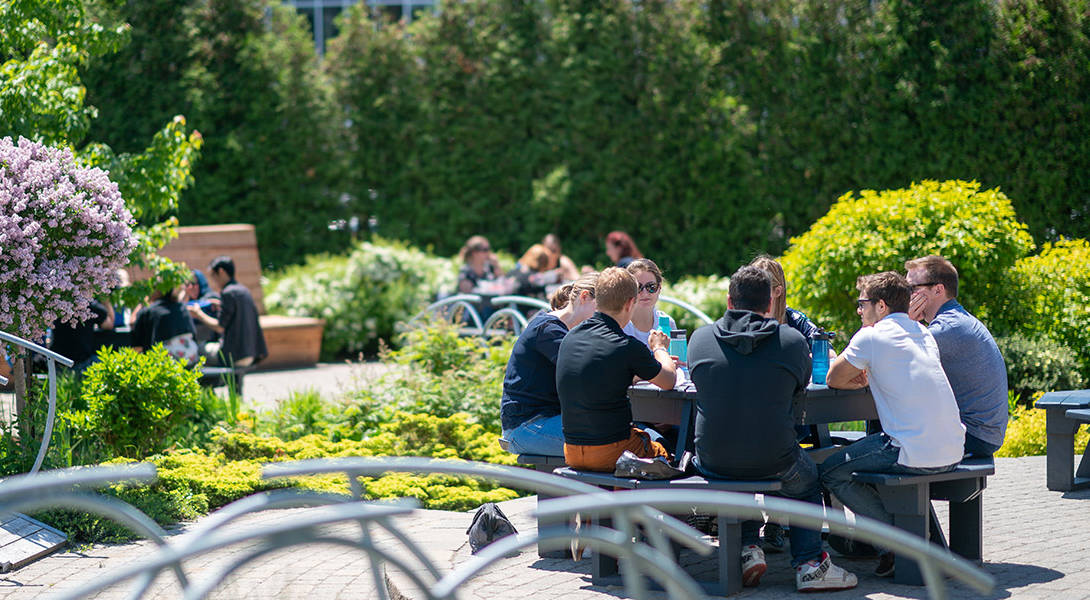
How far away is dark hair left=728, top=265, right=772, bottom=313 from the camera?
4961mm

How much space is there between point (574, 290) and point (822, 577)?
1.93m

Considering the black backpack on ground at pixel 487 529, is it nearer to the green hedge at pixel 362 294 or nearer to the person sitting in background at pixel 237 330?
the person sitting in background at pixel 237 330

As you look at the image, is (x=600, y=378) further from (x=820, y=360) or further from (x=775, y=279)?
(x=775, y=279)

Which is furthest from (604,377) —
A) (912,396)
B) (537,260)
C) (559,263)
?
(559,263)

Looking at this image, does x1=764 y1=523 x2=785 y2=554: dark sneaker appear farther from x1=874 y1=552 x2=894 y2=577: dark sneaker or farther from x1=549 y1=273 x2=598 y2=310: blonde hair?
x1=549 y1=273 x2=598 y2=310: blonde hair

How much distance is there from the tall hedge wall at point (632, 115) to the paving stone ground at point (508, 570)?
7452 mm

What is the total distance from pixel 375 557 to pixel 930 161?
458 inches

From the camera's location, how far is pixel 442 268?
15.6 metres

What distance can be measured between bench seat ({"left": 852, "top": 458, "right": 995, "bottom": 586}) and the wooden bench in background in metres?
10.00

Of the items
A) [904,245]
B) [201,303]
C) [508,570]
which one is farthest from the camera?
[201,303]

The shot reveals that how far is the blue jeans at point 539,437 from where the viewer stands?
5594 mm

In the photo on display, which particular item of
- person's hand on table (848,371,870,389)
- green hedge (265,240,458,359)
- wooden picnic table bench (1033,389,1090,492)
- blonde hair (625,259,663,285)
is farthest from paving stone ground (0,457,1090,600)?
green hedge (265,240,458,359)

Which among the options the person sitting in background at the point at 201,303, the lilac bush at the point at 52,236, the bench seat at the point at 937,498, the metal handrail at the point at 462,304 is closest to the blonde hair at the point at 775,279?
the bench seat at the point at 937,498

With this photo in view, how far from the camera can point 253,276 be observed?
15.0 m
